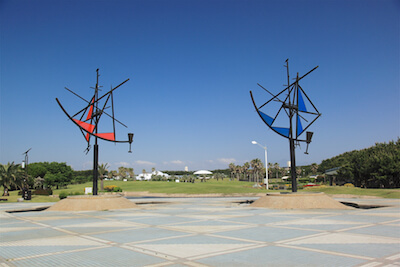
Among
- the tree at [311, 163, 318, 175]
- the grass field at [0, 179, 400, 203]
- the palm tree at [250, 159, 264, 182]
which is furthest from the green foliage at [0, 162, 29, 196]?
the tree at [311, 163, 318, 175]

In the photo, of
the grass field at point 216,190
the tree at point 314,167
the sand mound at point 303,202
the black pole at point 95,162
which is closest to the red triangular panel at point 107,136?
the black pole at point 95,162

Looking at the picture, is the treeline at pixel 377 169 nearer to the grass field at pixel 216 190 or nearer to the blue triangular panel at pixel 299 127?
the grass field at pixel 216 190

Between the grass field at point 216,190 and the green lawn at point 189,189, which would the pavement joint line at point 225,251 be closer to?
the grass field at point 216,190

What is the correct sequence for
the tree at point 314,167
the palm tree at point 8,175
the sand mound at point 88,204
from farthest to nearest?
the tree at point 314,167 < the palm tree at point 8,175 < the sand mound at point 88,204

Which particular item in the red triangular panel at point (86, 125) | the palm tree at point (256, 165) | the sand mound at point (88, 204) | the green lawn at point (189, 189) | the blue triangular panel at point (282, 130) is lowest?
the green lawn at point (189, 189)

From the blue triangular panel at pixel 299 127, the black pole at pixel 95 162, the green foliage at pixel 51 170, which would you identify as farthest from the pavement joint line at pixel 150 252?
the green foliage at pixel 51 170

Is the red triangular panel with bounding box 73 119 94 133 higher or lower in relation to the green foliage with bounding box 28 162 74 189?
higher

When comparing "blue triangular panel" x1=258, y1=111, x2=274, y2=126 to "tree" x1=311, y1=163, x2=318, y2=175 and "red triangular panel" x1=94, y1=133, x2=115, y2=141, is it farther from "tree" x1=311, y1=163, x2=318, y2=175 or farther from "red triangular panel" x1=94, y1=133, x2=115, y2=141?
"tree" x1=311, y1=163, x2=318, y2=175

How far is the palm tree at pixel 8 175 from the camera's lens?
48.6m

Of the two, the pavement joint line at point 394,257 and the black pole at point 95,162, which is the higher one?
the black pole at point 95,162

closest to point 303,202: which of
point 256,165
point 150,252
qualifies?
point 150,252

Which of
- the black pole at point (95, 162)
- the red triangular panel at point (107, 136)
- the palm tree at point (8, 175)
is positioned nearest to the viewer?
the black pole at point (95, 162)

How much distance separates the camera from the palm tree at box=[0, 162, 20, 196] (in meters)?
48.6

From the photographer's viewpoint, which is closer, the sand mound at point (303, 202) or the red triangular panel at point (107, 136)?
the sand mound at point (303, 202)
